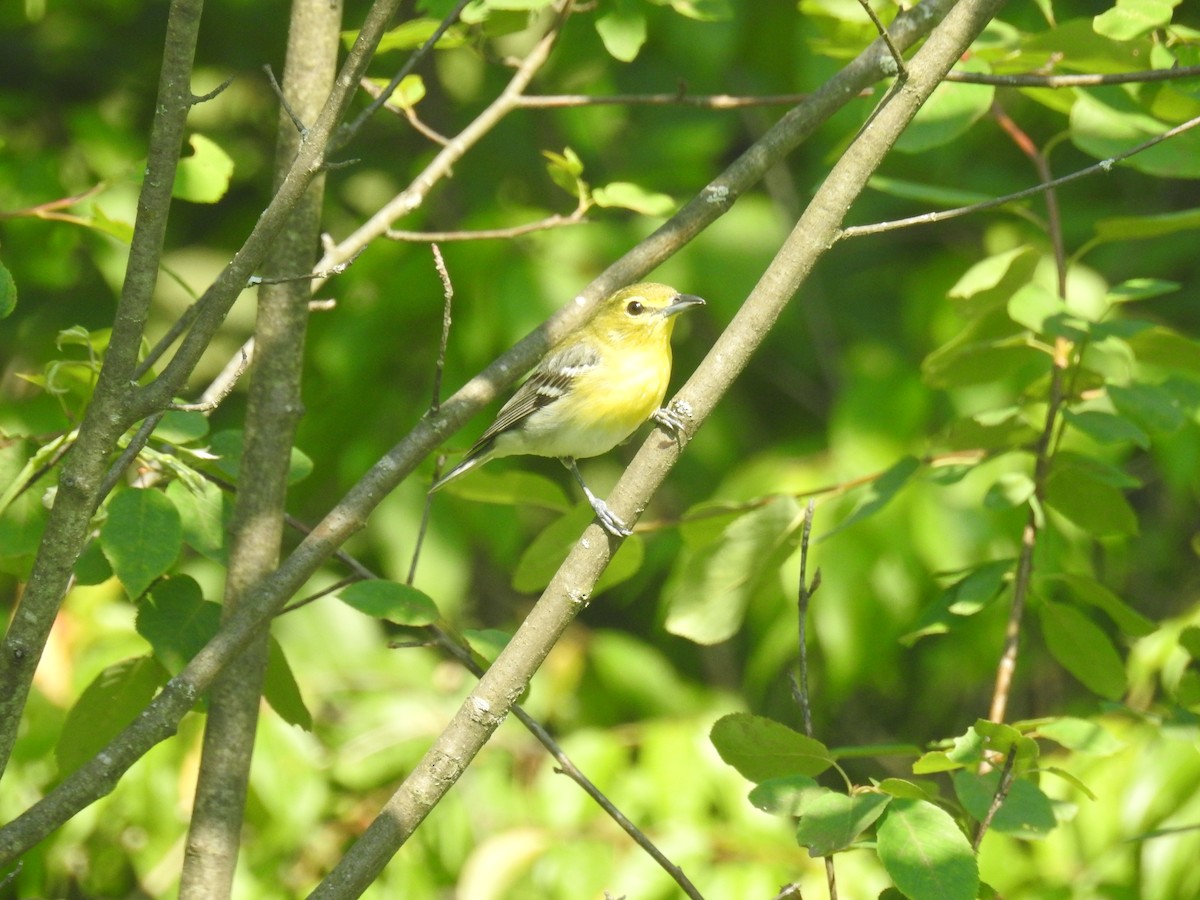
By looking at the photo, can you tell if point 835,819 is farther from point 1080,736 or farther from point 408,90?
point 408,90

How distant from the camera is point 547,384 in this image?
445 cm

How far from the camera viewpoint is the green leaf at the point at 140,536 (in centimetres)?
226

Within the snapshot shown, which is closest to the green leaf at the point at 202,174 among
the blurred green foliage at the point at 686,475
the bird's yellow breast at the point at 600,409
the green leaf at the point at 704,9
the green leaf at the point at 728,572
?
the blurred green foliage at the point at 686,475

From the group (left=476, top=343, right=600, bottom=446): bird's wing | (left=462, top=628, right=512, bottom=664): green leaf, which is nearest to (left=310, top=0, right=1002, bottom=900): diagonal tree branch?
(left=462, top=628, right=512, bottom=664): green leaf

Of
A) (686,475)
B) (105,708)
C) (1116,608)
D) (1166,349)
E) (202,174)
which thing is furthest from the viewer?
(686,475)

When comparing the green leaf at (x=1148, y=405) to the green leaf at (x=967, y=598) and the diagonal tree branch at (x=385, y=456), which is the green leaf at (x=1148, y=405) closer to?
the green leaf at (x=967, y=598)

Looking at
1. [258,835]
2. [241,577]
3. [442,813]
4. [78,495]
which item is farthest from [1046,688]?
[78,495]

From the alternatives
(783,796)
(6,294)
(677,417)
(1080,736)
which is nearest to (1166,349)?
(1080,736)

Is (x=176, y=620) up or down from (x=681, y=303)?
down

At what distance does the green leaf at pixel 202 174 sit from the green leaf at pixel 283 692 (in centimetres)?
99

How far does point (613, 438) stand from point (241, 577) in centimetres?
172

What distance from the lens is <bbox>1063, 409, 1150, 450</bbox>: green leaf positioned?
2.73 metres

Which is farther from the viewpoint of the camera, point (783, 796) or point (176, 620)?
point (176, 620)

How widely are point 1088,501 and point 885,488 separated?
0.47 metres
